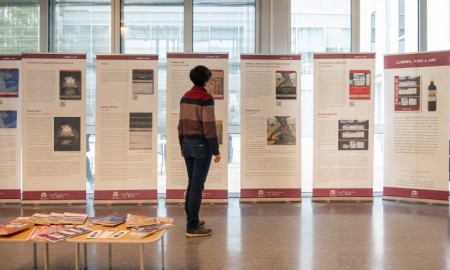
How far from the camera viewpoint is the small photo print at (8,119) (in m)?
6.05

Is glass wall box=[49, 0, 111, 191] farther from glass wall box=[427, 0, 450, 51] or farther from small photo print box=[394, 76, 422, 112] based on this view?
glass wall box=[427, 0, 450, 51]

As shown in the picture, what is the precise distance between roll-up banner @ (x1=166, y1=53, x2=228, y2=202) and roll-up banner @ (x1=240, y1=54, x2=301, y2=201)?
0.30m

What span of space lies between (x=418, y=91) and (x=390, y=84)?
1.32 ft

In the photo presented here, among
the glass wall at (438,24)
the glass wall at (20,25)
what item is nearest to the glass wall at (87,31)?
the glass wall at (20,25)

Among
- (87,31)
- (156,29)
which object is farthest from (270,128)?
(87,31)

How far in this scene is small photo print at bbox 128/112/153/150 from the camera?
19.6ft

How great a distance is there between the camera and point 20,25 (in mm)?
6812

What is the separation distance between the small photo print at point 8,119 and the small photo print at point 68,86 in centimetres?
78

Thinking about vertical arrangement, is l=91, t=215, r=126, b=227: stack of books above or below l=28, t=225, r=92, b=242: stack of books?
above

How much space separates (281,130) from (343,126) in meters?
0.92

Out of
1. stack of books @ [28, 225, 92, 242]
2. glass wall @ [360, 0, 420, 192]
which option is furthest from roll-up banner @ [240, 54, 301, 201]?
stack of books @ [28, 225, 92, 242]

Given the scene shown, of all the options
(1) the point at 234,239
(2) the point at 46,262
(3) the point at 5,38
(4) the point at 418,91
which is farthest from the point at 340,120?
(3) the point at 5,38

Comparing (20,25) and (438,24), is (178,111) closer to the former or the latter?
(20,25)

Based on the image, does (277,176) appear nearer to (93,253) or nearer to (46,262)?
(93,253)
